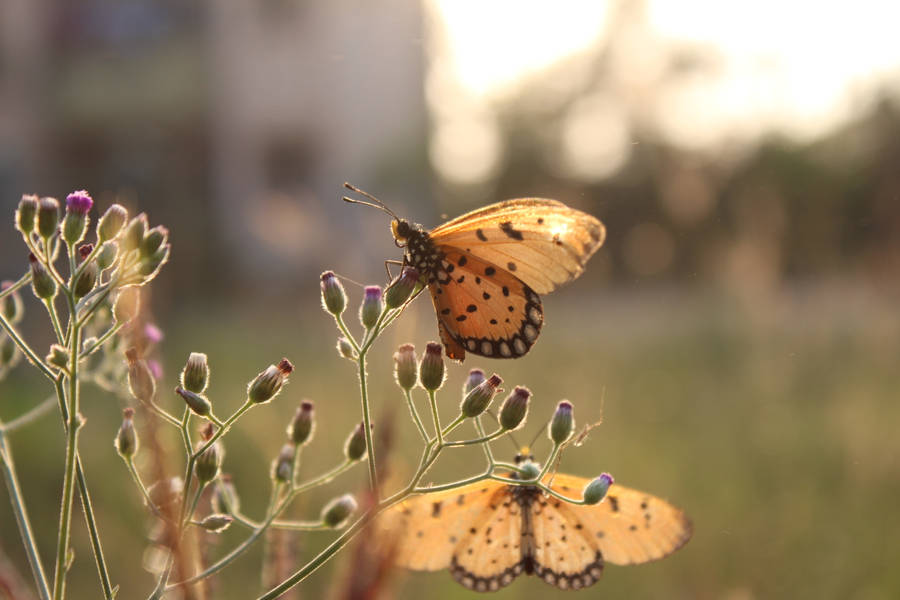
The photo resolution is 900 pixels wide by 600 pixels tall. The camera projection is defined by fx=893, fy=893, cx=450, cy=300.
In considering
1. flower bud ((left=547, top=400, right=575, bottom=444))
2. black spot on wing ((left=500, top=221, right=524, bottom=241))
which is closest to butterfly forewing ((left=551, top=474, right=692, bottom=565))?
flower bud ((left=547, top=400, right=575, bottom=444))

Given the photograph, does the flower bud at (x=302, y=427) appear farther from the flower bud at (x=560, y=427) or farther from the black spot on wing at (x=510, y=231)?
the black spot on wing at (x=510, y=231)

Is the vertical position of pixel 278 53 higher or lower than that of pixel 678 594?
higher

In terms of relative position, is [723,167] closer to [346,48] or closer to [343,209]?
[343,209]

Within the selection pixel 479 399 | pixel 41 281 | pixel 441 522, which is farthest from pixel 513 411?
pixel 41 281

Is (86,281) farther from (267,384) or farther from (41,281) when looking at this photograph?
(267,384)

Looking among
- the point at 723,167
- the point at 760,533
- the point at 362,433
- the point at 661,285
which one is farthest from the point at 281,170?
the point at 362,433

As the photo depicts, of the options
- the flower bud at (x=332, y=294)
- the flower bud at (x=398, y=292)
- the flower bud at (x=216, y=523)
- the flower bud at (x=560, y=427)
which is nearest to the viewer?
the flower bud at (x=216, y=523)

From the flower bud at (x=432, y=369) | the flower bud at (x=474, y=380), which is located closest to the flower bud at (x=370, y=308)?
the flower bud at (x=432, y=369)

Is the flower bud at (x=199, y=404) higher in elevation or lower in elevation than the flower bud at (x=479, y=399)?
lower
